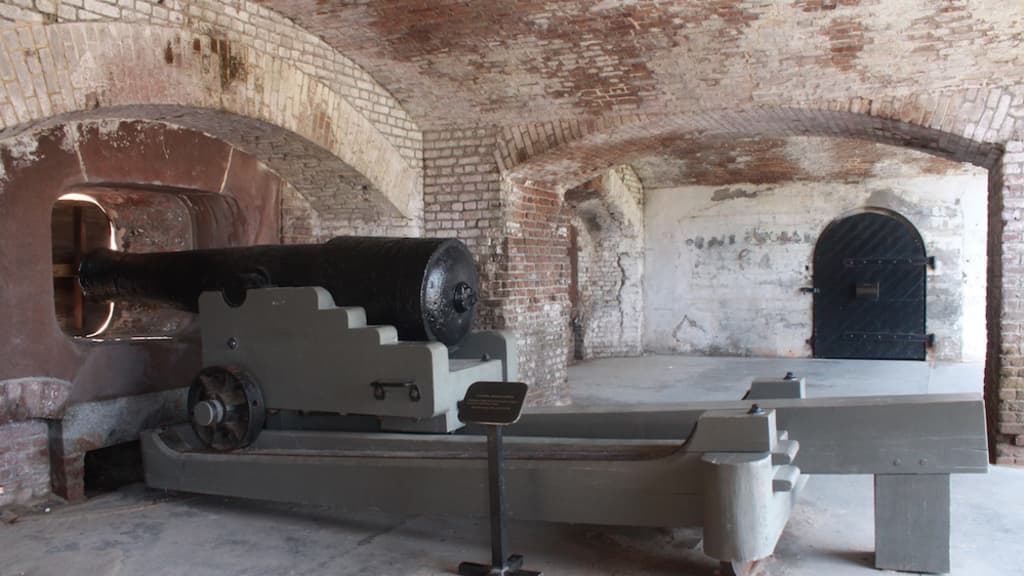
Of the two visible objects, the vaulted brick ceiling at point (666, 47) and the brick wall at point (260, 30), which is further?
the vaulted brick ceiling at point (666, 47)

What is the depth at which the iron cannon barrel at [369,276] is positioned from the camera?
3.93 meters

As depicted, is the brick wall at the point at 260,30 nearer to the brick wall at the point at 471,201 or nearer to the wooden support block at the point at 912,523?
the brick wall at the point at 471,201

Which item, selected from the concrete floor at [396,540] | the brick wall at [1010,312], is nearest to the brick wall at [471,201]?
the concrete floor at [396,540]

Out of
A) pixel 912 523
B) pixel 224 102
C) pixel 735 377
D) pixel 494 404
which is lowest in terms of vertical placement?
pixel 735 377

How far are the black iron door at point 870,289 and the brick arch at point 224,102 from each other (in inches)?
245

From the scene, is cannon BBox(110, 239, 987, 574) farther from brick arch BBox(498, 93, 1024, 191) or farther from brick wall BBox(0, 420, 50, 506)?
brick arch BBox(498, 93, 1024, 191)

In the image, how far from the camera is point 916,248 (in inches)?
408

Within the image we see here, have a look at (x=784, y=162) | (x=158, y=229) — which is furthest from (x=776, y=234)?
(x=158, y=229)

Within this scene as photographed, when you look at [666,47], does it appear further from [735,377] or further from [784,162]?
[784,162]

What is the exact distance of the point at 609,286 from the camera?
11.5 meters

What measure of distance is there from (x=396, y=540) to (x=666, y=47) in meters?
3.45

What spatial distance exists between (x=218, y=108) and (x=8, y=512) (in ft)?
7.87

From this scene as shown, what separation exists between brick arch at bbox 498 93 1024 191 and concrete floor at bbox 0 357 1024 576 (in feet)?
7.06

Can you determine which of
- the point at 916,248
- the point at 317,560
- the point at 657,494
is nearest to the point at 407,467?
the point at 317,560
